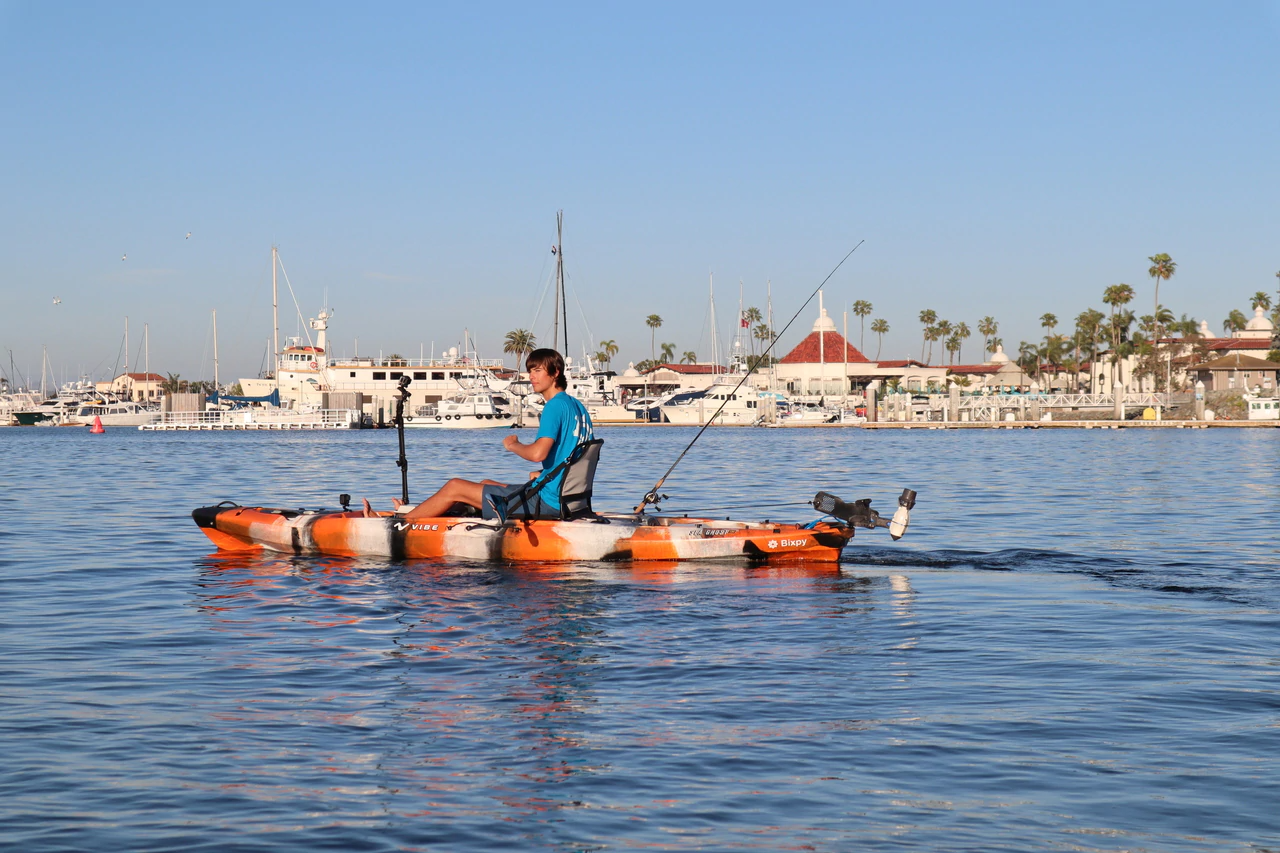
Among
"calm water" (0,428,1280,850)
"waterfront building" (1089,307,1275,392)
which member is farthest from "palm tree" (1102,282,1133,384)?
"calm water" (0,428,1280,850)

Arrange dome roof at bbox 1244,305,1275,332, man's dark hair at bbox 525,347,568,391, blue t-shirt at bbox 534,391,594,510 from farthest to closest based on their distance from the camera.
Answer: dome roof at bbox 1244,305,1275,332 → blue t-shirt at bbox 534,391,594,510 → man's dark hair at bbox 525,347,568,391

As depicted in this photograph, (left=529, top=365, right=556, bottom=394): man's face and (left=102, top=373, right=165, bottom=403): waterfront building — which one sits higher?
(left=102, top=373, right=165, bottom=403): waterfront building

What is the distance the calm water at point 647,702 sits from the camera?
5555 mm

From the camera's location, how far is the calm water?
18.2 ft

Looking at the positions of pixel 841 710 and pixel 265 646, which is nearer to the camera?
pixel 841 710

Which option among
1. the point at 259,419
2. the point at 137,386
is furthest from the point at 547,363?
the point at 137,386

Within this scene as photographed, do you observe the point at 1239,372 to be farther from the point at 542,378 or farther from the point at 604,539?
the point at 542,378

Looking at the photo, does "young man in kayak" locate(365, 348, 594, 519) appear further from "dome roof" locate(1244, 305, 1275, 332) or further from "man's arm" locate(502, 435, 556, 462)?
"dome roof" locate(1244, 305, 1275, 332)

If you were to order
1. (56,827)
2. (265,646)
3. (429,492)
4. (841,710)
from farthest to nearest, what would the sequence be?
1. (429,492)
2. (265,646)
3. (841,710)
4. (56,827)

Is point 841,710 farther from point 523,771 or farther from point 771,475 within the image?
point 771,475

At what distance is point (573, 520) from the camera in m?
13.3

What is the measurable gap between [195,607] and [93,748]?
508cm

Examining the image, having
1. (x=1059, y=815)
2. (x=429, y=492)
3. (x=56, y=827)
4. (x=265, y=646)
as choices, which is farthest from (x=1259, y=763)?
(x=429, y=492)

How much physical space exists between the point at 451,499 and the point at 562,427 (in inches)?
81.4
